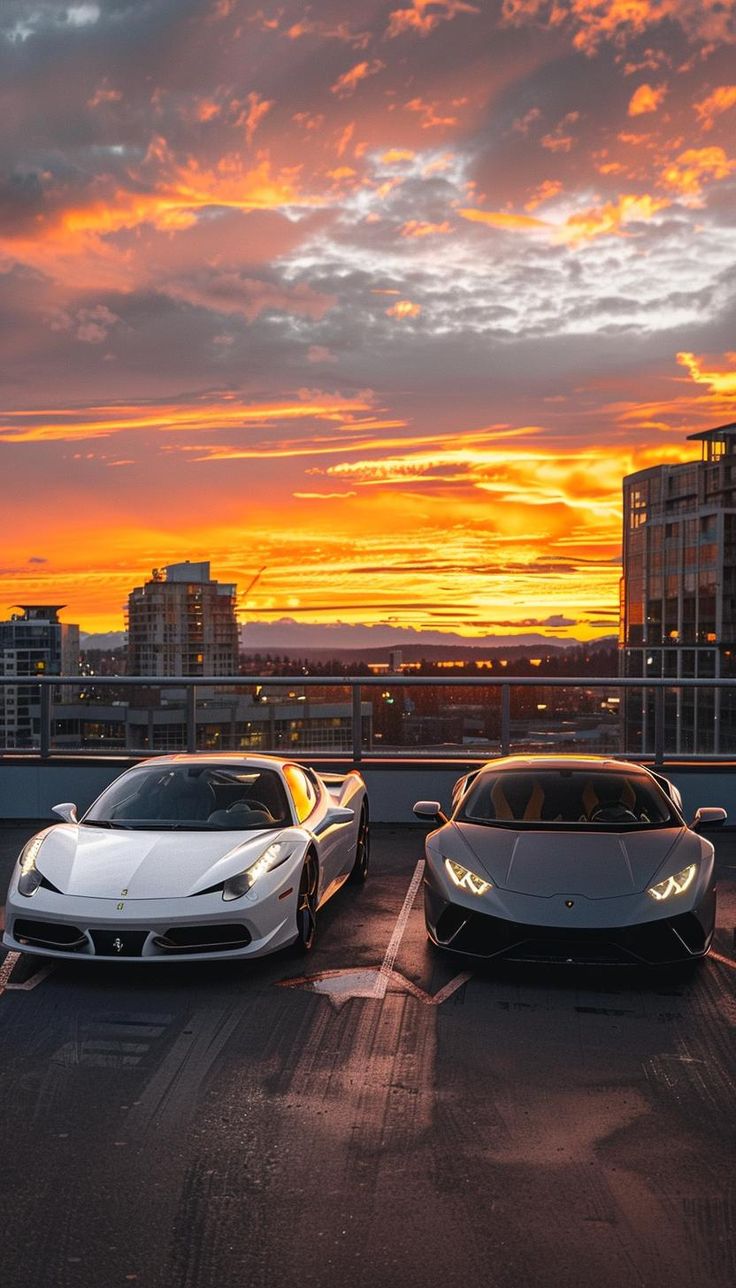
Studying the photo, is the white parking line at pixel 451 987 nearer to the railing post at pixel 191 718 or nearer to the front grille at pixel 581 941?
the front grille at pixel 581 941

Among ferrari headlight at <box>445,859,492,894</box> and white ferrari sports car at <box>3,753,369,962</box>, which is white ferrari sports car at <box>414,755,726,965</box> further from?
white ferrari sports car at <box>3,753,369,962</box>

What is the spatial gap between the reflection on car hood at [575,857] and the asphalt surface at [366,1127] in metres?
0.63

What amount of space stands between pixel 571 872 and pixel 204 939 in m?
Result: 2.28

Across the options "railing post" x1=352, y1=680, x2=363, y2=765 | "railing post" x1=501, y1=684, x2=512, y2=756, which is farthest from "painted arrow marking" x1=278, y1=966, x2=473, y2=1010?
"railing post" x1=501, y1=684, x2=512, y2=756

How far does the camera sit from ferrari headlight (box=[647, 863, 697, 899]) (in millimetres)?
7366

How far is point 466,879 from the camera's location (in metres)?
7.62

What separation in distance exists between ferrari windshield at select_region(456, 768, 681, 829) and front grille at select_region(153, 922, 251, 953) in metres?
2.01

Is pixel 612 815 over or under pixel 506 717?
under

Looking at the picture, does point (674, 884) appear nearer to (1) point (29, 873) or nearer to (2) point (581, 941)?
(2) point (581, 941)

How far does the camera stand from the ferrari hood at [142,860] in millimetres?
7277

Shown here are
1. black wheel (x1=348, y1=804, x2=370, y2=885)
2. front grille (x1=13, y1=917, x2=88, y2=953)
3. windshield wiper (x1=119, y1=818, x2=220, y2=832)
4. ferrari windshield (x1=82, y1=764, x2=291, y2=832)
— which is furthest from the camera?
black wheel (x1=348, y1=804, x2=370, y2=885)

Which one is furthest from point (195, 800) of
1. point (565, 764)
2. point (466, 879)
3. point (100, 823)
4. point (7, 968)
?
point (565, 764)

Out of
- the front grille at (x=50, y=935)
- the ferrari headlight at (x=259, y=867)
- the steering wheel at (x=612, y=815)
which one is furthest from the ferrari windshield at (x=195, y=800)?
the steering wheel at (x=612, y=815)

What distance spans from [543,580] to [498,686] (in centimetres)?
2430
